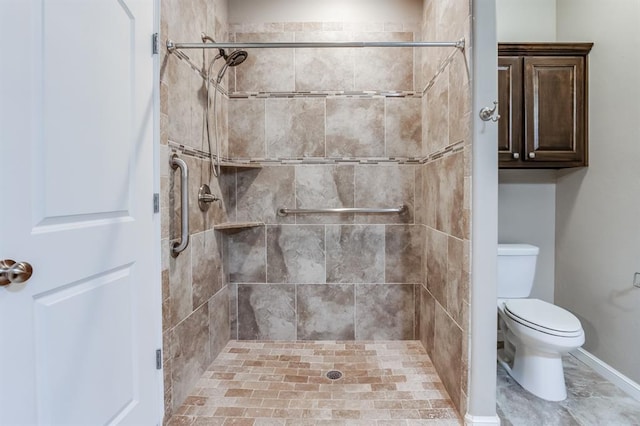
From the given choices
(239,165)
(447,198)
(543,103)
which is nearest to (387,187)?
(447,198)

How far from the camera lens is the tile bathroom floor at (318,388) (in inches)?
64.1

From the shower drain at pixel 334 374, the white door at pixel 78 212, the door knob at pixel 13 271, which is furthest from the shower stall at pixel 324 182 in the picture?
the door knob at pixel 13 271

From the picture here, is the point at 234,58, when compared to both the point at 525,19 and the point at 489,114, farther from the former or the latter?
the point at 525,19

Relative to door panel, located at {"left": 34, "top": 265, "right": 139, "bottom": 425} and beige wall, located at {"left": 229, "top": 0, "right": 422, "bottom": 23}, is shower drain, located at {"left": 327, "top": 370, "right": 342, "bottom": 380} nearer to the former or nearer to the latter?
door panel, located at {"left": 34, "top": 265, "right": 139, "bottom": 425}

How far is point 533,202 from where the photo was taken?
2.57 m

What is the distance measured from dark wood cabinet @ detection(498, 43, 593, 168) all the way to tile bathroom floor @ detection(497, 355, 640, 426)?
4.80 feet

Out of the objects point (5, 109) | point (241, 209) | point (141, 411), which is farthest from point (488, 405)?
point (5, 109)

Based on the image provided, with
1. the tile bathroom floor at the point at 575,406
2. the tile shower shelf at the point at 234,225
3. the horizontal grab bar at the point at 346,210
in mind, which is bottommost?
the tile bathroom floor at the point at 575,406

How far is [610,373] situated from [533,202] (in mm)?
1236

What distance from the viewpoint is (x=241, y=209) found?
252 cm

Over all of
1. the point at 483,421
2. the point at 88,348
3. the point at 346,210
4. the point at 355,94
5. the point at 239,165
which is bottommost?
the point at 483,421

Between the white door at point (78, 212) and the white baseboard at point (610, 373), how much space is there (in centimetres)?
263

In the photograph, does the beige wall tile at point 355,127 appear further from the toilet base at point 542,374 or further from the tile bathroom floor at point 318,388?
the toilet base at point 542,374

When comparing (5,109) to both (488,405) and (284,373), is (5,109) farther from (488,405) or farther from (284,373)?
(488,405)
